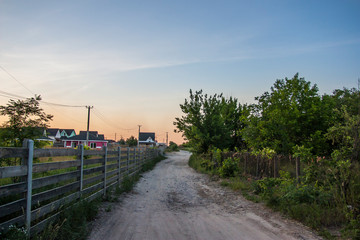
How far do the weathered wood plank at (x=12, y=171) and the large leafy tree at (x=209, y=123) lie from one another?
1735 centimetres

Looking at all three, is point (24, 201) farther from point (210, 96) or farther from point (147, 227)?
point (210, 96)

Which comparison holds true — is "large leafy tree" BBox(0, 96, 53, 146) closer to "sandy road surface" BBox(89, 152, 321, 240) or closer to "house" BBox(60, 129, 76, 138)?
"sandy road surface" BBox(89, 152, 321, 240)

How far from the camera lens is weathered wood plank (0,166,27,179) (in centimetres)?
328

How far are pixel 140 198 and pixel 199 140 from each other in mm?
14274

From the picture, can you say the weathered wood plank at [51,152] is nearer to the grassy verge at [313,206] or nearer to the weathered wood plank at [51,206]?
the weathered wood plank at [51,206]

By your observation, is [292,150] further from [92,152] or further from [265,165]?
[92,152]

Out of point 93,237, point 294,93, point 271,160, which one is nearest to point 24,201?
point 93,237

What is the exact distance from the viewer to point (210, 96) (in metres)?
23.2

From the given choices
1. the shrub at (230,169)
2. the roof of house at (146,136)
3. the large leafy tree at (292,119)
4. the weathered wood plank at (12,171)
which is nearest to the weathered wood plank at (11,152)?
the weathered wood plank at (12,171)

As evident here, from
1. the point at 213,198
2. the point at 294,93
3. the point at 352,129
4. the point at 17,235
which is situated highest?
the point at 294,93

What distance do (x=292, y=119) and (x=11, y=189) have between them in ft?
45.0

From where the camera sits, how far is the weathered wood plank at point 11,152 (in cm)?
337

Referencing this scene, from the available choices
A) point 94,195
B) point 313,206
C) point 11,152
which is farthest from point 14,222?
point 313,206

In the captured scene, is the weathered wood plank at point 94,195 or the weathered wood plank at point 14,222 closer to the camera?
the weathered wood plank at point 14,222
